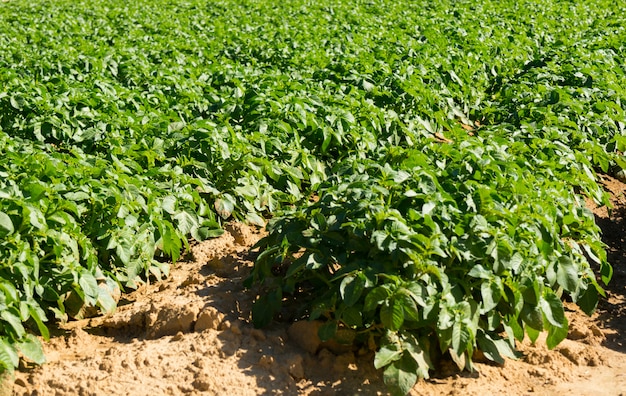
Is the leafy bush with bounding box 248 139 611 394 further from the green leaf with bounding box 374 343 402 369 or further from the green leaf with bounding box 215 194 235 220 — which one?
the green leaf with bounding box 215 194 235 220

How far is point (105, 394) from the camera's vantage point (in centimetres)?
381

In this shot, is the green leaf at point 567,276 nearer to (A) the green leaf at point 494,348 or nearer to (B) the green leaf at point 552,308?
(B) the green leaf at point 552,308

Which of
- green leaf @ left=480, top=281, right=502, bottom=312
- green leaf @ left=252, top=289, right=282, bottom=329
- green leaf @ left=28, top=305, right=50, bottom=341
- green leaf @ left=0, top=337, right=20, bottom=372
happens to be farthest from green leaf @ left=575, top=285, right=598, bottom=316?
green leaf @ left=0, top=337, right=20, bottom=372

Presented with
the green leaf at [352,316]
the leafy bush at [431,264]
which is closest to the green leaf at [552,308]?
Answer: the leafy bush at [431,264]

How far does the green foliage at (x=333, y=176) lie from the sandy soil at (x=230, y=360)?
14 cm

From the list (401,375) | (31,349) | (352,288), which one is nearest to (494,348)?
(401,375)

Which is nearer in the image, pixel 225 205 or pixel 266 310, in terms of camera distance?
pixel 266 310

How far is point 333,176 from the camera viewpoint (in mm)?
5254

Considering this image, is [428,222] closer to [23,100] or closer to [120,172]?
[120,172]

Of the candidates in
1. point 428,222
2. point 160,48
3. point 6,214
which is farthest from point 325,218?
point 160,48

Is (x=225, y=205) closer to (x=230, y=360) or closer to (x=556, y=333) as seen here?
(x=230, y=360)

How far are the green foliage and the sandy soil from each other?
145 mm

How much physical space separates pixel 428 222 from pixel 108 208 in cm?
187

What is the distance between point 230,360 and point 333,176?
1.58 metres
